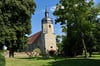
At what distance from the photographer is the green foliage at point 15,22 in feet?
151

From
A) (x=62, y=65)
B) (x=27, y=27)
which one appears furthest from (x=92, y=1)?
(x=62, y=65)

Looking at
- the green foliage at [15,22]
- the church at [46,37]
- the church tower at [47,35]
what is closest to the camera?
the green foliage at [15,22]

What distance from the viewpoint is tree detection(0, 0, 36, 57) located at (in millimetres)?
46031

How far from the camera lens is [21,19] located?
161 ft

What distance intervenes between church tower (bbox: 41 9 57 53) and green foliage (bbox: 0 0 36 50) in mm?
57158

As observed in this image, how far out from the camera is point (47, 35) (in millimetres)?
110000

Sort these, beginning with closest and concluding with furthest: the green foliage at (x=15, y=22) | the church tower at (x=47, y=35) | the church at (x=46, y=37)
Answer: the green foliage at (x=15, y=22)
the church tower at (x=47, y=35)
the church at (x=46, y=37)

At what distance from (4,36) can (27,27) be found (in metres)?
5.29

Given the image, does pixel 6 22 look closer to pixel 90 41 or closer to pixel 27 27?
pixel 27 27

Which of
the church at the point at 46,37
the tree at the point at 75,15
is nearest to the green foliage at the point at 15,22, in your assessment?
the tree at the point at 75,15

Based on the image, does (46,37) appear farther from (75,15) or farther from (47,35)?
(75,15)

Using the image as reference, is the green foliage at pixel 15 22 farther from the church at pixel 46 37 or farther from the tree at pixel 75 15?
the church at pixel 46 37

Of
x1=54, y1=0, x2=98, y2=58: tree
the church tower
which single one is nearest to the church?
the church tower

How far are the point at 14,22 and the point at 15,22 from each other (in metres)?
0.24
